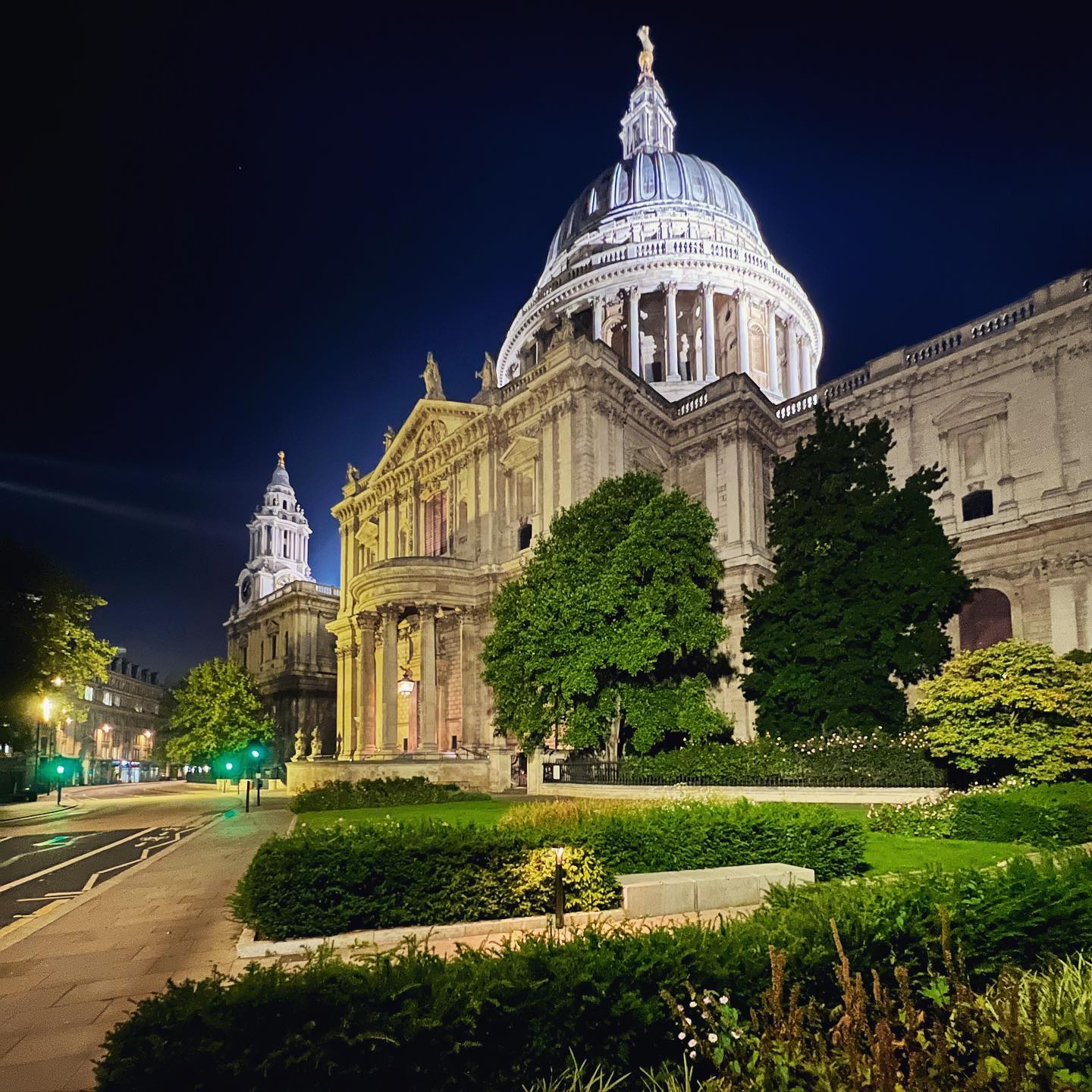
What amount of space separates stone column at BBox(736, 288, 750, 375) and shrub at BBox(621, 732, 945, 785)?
39455 millimetres

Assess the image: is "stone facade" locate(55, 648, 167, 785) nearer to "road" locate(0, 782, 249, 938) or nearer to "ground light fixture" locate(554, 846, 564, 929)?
"road" locate(0, 782, 249, 938)

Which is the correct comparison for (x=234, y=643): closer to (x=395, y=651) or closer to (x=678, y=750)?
(x=395, y=651)

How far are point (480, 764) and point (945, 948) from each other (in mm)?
31815

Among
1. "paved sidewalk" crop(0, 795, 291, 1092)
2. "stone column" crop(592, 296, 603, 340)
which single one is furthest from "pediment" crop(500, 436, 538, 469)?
"paved sidewalk" crop(0, 795, 291, 1092)

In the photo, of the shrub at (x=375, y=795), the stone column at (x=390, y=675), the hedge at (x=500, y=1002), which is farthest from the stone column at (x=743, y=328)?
the hedge at (x=500, y=1002)

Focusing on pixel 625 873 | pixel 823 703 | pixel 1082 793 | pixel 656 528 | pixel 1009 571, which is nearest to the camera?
pixel 625 873

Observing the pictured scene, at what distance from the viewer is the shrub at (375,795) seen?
26.2m

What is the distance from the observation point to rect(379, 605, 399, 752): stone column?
132ft

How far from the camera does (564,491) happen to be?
39156mm

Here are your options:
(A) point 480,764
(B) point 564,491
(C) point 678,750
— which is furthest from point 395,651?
(C) point 678,750

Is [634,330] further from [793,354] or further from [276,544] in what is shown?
[276,544]

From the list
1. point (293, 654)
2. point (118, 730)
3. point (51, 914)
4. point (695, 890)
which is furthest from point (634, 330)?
point (118, 730)

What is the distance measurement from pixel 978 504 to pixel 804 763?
20.3m

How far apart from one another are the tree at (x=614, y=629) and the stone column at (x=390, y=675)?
11.0 metres
